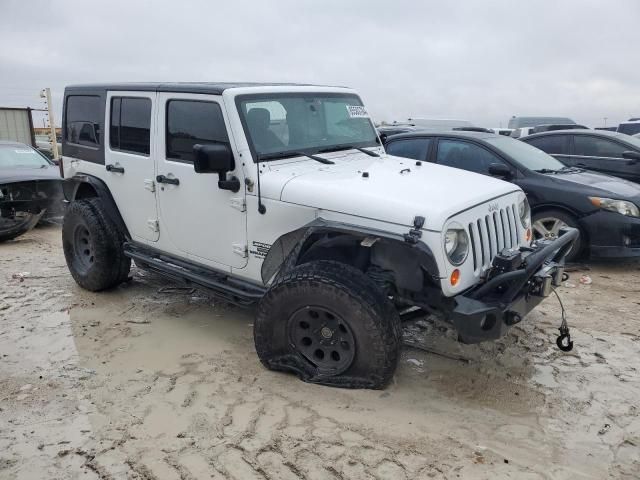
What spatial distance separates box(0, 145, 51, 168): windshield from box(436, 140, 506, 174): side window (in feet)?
21.3

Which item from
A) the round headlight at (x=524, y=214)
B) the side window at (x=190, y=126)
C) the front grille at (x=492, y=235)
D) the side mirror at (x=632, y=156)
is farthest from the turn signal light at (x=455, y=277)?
the side mirror at (x=632, y=156)

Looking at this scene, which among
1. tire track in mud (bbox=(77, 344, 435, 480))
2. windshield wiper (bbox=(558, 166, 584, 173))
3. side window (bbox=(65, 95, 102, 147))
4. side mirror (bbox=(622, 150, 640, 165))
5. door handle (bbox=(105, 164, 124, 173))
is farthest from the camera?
side mirror (bbox=(622, 150, 640, 165))

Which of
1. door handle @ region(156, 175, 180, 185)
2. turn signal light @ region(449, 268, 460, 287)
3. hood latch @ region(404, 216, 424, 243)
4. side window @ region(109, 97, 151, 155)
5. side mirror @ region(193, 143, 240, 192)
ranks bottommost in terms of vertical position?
turn signal light @ region(449, 268, 460, 287)

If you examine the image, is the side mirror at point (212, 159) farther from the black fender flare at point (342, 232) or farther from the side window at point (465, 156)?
the side window at point (465, 156)

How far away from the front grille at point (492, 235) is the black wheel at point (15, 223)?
23.5ft

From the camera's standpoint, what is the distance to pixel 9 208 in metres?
8.08

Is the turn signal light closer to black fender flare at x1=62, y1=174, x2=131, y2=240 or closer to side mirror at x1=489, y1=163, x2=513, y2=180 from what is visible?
black fender flare at x1=62, y1=174, x2=131, y2=240

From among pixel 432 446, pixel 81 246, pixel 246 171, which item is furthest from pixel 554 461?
pixel 81 246

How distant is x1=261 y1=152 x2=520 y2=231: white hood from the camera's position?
3248mm

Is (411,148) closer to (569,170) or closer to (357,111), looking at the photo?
(569,170)

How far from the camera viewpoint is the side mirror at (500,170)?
20.8 ft

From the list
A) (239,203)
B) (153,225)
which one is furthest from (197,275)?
(239,203)

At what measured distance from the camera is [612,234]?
607 cm

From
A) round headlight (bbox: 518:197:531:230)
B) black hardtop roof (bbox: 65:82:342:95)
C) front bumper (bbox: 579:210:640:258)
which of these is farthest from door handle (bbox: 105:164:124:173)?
front bumper (bbox: 579:210:640:258)
